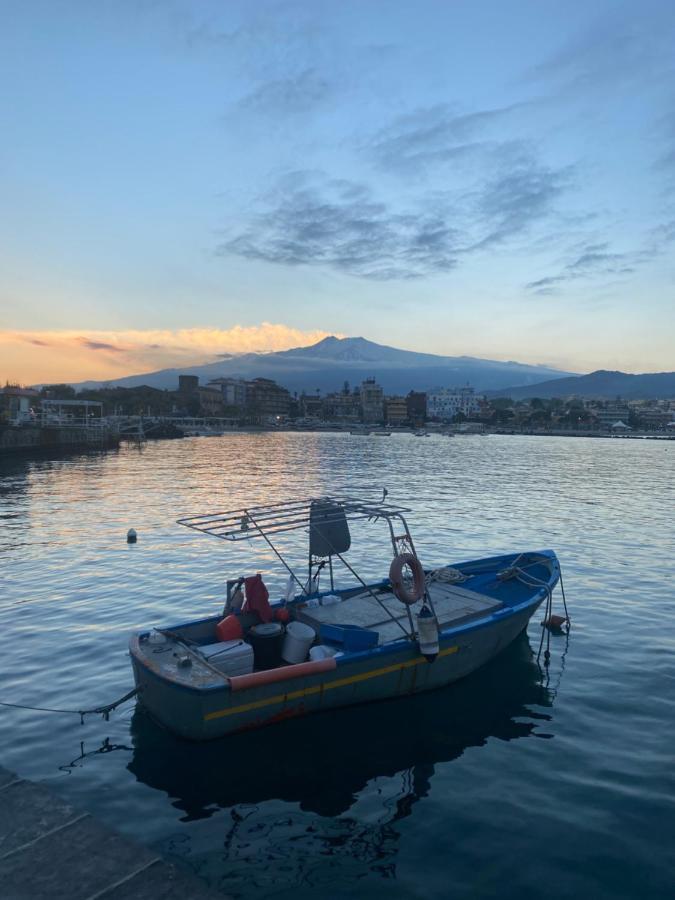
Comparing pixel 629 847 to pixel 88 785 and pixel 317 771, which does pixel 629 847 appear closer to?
pixel 317 771

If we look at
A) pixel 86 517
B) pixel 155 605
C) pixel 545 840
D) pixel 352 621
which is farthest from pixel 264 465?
pixel 545 840

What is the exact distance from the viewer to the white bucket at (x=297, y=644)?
12250 millimetres

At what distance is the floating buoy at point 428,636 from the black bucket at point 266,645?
2.92 metres

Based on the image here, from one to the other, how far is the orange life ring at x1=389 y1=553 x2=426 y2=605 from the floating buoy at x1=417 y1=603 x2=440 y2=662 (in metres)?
0.52

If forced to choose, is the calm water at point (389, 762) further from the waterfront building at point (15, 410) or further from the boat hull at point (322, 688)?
the waterfront building at point (15, 410)

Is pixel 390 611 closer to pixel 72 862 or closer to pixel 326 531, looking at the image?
pixel 326 531

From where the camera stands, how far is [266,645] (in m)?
12.4

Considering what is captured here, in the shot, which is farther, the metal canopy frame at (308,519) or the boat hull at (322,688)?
the metal canopy frame at (308,519)

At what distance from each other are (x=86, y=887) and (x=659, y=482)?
72530 millimetres

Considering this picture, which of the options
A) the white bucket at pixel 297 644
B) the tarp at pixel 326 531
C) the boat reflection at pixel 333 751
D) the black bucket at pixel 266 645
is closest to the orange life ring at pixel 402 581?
the white bucket at pixel 297 644

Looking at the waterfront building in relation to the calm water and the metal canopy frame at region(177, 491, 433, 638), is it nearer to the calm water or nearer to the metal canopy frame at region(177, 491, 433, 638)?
the calm water

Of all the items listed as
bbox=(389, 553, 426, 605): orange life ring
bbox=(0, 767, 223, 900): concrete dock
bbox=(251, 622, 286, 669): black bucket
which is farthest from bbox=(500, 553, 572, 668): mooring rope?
bbox=(0, 767, 223, 900): concrete dock

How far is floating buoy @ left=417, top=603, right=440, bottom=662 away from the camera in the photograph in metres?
12.2

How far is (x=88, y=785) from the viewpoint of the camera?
10.0m
